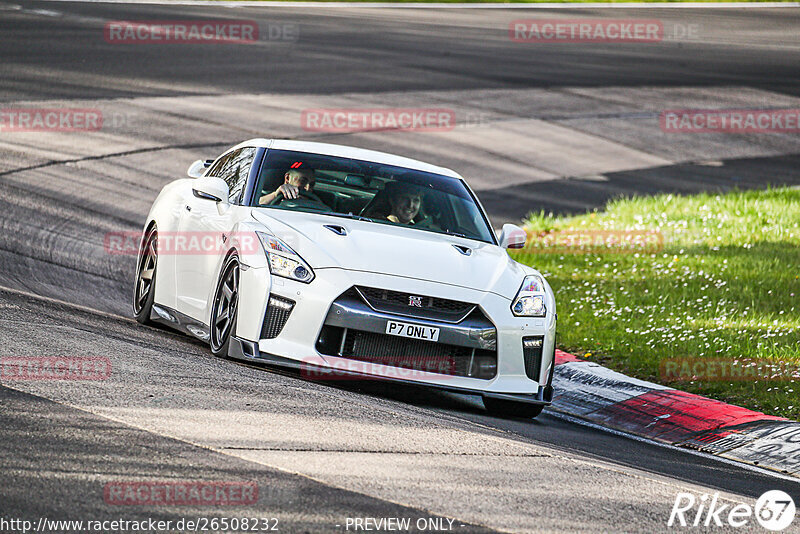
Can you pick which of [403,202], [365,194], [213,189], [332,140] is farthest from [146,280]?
[332,140]

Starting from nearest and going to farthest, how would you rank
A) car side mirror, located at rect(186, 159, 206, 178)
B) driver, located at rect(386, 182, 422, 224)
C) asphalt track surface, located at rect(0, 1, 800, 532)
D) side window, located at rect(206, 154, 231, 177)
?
asphalt track surface, located at rect(0, 1, 800, 532)
driver, located at rect(386, 182, 422, 224)
side window, located at rect(206, 154, 231, 177)
car side mirror, located at rect(186, 159, 206, 178)

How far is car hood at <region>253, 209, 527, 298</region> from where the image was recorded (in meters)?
7.53

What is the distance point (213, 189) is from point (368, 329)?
1915 millimetres

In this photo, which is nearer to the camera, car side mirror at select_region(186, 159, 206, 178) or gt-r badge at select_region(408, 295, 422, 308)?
gt-r badge at select_region(408, 295, 422, 308)

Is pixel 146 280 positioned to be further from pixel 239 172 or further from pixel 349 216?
pixel 349 216

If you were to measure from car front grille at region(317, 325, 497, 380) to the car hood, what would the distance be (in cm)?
42

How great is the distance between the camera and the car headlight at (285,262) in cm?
743

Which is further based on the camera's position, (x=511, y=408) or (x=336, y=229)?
(x=336, y=229)

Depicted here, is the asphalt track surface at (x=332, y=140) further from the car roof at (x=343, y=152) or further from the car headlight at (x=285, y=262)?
the car roof at (x=343, y=152)

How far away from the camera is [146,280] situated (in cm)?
962

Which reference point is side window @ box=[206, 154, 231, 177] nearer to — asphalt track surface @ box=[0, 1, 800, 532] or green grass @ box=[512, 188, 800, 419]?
asphalt track surface @ box=[0, 1, 800, 532]

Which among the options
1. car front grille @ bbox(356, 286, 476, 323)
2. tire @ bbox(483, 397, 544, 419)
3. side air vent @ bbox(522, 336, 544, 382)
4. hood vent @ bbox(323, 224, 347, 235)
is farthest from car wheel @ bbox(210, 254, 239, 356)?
side air vent @ bbox(522, 336, 544, 382)

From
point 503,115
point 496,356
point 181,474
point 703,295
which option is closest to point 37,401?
point 181,474

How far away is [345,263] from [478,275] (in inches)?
34.5
